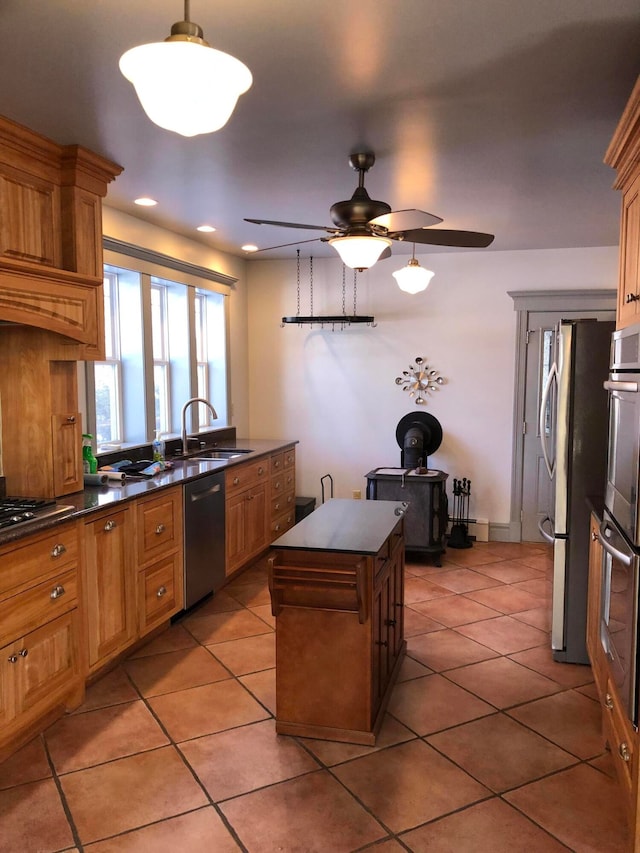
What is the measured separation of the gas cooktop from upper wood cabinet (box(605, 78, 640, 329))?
241 cm

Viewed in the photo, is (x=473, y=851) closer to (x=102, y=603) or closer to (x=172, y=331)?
(x=102, y=603)

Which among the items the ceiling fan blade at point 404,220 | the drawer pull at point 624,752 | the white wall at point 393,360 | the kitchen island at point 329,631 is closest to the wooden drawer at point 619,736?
the drawer pull at point 624,752

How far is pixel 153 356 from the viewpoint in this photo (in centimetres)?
470

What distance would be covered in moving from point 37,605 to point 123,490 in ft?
2.85

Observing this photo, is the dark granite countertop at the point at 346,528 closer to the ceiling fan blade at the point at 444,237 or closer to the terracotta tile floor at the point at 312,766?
the terracotta tile floor at the point at 312,766

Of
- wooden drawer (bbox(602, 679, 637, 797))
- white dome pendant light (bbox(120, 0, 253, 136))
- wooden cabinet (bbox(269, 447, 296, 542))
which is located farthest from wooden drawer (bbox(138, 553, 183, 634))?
white dome pendant light (bbox(120, 0, 253, 136))

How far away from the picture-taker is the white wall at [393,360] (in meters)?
5.54

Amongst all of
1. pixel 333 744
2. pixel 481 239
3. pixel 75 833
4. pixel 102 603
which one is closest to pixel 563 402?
pixel 481 239

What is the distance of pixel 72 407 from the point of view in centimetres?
326

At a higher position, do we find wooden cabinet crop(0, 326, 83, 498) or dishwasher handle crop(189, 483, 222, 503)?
wooden cabinet crop(0, 326, 83, 498)

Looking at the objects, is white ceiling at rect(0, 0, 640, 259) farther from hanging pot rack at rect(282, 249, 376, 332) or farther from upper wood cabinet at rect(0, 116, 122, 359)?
hanging pot rack at rect(282, 249, 376, 332)

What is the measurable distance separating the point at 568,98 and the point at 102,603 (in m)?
2.90

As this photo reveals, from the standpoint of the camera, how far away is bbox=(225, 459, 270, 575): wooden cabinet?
4434 millimetres

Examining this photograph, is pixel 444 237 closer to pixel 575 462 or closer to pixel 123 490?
pixel 575 462
